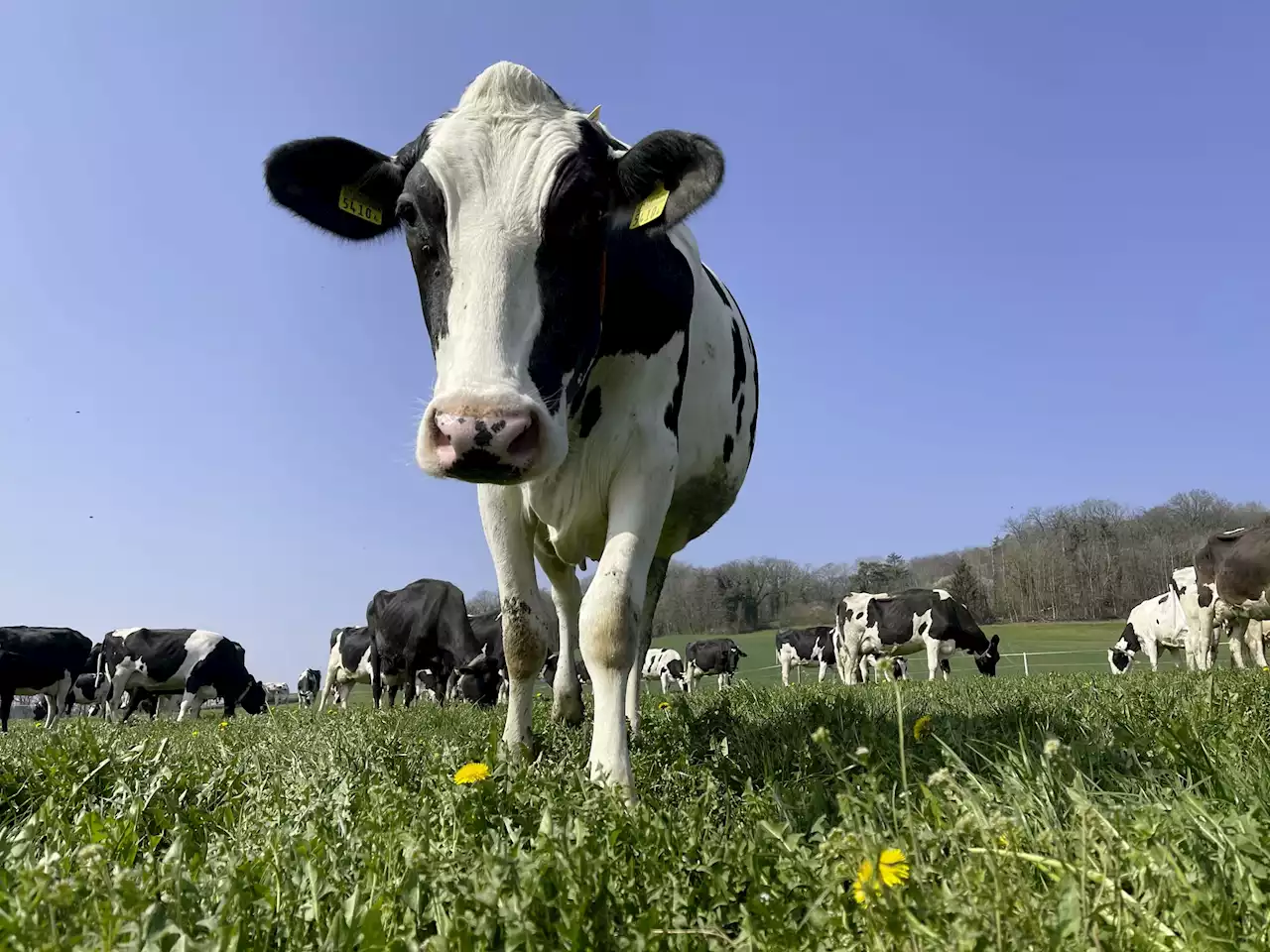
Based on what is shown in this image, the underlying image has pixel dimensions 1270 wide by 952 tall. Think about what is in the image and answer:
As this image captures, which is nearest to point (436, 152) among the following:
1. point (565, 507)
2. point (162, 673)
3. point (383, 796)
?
point (565, 507)

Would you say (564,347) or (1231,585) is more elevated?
(564,347)

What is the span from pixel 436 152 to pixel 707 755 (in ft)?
8.07

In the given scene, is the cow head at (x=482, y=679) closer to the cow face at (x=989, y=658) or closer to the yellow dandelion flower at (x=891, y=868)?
the cow face at (x=989, y=658)

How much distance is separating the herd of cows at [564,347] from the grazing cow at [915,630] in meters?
19.5

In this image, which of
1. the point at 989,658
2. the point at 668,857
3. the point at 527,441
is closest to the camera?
the point at 668,857

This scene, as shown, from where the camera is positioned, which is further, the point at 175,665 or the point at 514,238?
the point at 175,665

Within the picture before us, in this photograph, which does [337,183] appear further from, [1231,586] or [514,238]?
[1231,586]

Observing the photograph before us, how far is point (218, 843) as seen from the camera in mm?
2113

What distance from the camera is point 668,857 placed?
5.80ft

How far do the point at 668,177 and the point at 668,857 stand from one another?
2.53m

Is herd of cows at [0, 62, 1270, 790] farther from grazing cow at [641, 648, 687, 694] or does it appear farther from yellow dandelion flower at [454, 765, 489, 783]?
grazing cow at [641, 648, 687, 694]

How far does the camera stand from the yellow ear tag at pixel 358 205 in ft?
12.5

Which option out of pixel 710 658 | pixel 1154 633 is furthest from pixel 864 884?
pixel 710 658

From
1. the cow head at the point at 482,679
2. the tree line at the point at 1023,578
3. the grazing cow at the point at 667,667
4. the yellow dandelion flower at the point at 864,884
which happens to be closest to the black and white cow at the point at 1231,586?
the cow head at the point at 482,679
